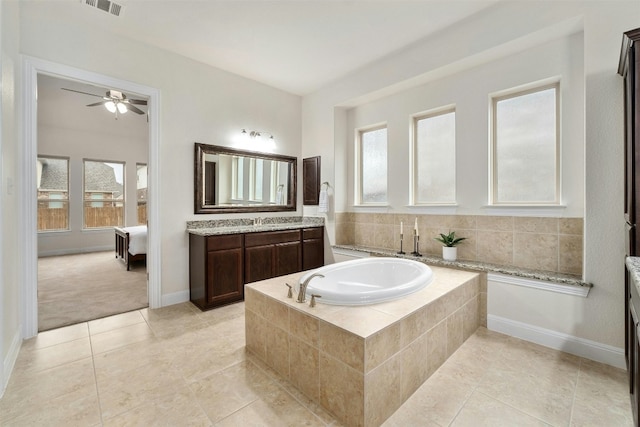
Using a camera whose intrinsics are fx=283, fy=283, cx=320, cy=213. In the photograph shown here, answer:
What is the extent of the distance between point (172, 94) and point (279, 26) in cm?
145

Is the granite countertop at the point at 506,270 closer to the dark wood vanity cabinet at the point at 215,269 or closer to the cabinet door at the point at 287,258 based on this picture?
the cabinet door at the point at 287,258

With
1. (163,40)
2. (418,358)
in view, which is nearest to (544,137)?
(418,358)

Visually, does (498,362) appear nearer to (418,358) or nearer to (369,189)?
(418,358)

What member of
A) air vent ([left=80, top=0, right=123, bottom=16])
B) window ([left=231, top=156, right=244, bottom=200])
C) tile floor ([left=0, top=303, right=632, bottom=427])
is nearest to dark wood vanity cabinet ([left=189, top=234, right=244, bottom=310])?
tile floor ([left=0, top=303, right=632, bottom=427])

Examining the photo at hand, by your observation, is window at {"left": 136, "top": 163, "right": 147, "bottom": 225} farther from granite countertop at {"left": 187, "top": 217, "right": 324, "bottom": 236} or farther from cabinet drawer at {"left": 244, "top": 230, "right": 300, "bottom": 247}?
cabinet drawer at {"left": 244, "top": 230, "right": 300, "bottom": 247}

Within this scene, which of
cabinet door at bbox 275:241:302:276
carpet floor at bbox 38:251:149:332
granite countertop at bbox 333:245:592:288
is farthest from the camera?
cabinet door at bbox 275:241:302:276

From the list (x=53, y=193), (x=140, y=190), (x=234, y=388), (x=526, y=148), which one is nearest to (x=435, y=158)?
(x=526, y=148)

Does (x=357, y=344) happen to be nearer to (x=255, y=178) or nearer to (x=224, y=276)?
(x=224, y=276)

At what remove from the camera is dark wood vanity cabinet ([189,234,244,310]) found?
9.85 feet

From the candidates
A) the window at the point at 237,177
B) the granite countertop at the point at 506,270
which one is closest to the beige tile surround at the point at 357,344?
the granite countertop at the point at 506,270

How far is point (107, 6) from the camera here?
7.97 ft

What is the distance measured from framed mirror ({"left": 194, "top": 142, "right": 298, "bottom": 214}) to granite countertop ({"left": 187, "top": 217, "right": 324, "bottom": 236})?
144 mm

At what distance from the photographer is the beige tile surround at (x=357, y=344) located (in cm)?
143

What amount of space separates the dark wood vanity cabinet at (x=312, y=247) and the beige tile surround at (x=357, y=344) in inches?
64.2
